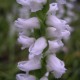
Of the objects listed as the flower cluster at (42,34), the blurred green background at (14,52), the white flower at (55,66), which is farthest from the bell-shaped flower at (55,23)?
the blurred green background at (14,52)

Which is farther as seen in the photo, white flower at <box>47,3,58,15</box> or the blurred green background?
the blurred green background

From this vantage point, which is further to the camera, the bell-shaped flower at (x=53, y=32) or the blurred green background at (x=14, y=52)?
the blurred green background at (x=14, y=52)

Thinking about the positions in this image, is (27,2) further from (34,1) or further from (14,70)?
(14,70)

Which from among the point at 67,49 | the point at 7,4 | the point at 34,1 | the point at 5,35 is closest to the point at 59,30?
the point at 34,1

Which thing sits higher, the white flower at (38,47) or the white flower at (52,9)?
the white flower at (52,9)

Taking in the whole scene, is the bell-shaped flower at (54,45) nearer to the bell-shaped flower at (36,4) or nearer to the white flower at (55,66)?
the white flower at (55,66)

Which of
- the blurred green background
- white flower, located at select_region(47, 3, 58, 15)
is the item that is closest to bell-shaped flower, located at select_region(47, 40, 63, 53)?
white flower, located at select_region(47, 3, 58, 15)

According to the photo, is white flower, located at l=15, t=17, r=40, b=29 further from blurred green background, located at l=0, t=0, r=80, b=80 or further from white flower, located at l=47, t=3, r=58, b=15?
blurred green background, located at l=0, t=0, r=80, b=80
